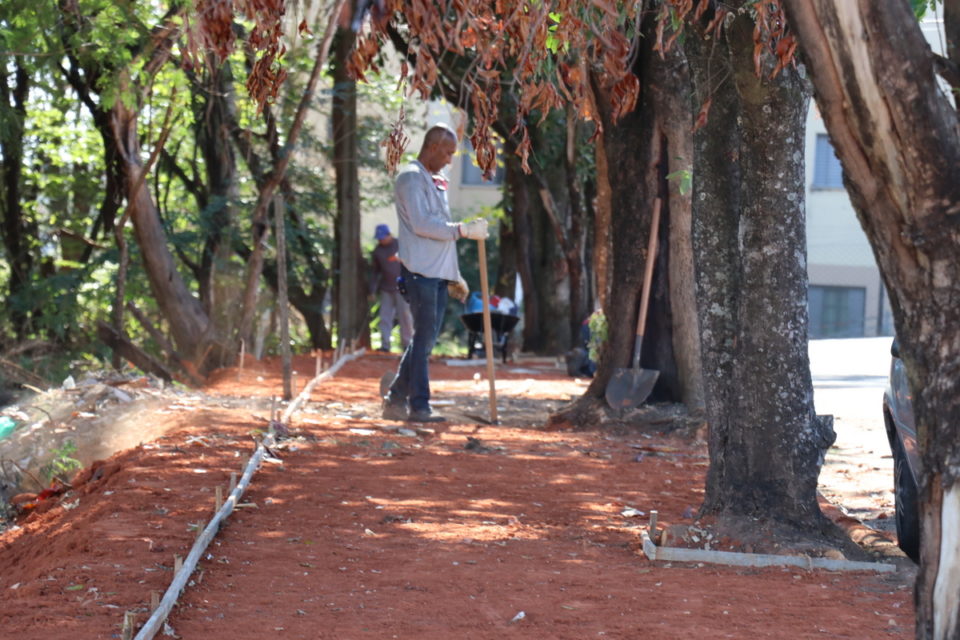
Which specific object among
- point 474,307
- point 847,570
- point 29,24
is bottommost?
point 847,570

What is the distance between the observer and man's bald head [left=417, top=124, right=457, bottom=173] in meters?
9.52

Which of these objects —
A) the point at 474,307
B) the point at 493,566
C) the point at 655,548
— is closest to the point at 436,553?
the point at 493,566

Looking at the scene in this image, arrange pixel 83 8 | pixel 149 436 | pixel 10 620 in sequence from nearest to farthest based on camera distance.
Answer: pixel 10 620 → pixel 149 436 → pixel 83 8

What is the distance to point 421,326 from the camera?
9523 mm

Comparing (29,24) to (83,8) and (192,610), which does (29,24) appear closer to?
(83,8)

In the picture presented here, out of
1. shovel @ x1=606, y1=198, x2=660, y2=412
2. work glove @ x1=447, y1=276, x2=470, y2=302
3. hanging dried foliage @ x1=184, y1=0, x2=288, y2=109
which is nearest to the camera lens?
hanging dried foliage @ x1=184, y1=0, x2=288, y2=109

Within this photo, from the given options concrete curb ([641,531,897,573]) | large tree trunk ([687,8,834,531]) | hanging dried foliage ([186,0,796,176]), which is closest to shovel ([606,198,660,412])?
large tree trunk ([687,8,834,531])

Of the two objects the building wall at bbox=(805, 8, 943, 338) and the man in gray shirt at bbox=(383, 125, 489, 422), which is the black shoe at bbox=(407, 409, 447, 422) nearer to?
the man in gray shirt at bbox=(383, 125, 489, 422)

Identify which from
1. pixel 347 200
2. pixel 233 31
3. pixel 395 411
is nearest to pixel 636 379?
pixel 395 411

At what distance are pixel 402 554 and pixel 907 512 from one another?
235 centimetres

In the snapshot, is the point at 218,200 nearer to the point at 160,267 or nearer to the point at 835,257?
the point at 160,267

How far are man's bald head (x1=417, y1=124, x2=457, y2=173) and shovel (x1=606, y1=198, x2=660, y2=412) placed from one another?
1962 mm

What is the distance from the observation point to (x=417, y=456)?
27.2 ft

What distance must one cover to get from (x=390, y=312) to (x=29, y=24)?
8.66 m
